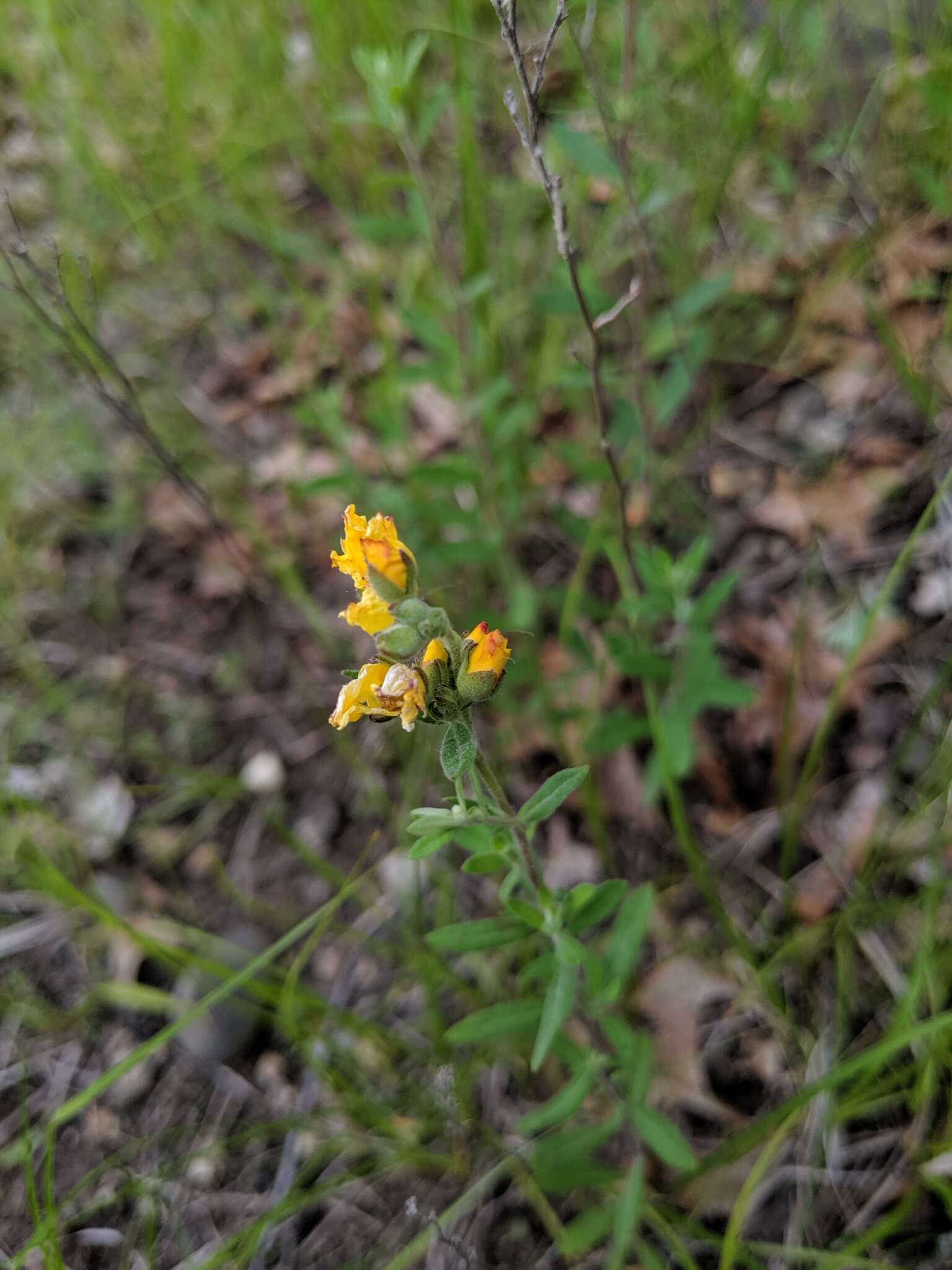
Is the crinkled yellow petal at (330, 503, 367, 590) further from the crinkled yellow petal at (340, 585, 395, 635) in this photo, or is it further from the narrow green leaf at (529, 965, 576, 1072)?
the narrow green leaf at (529, 965, 576, 1072)

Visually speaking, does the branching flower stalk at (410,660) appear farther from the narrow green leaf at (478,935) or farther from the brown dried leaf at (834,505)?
the brown dried leaf at (834,505)

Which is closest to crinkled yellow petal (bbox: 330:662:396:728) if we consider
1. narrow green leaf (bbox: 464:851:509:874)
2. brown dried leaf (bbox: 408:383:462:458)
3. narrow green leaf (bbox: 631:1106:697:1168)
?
narrow green leaf (bbox: 464:851:509:874)

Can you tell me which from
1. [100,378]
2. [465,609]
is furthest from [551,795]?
[100,378]

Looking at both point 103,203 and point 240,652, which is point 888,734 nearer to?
point 240,652

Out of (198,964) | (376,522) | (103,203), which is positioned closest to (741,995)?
(198,964)

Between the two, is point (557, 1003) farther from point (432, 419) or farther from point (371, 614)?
point (432, 419)

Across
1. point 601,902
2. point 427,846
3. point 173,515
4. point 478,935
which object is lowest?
point 601,902
